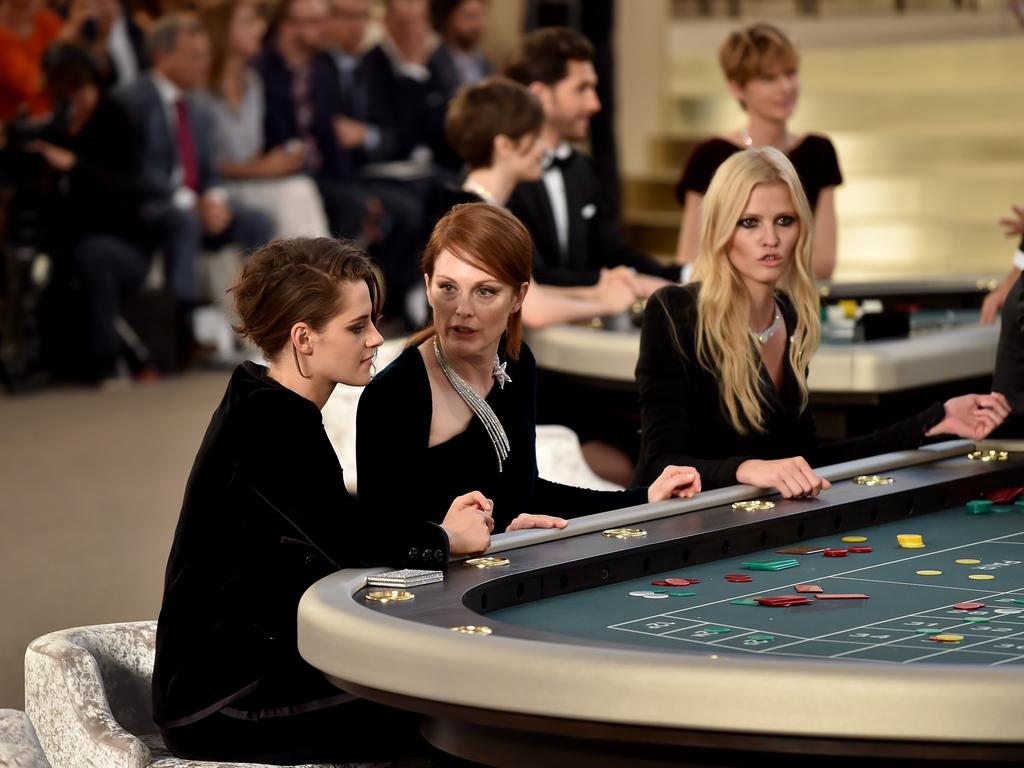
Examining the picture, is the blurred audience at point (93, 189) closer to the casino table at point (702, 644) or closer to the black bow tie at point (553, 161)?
the black bow tie at point (553, 161)

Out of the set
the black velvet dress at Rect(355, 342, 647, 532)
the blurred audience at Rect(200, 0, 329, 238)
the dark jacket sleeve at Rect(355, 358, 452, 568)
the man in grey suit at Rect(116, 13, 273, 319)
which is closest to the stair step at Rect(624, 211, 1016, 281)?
the blurred audience at Rect(200, 0, 329, 238)

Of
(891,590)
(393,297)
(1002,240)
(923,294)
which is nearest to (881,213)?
(1002,240)

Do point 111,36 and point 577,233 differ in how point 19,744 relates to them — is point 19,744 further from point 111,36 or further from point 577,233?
point 111,36

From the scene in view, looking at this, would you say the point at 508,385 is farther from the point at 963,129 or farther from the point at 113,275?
the point at 963,129

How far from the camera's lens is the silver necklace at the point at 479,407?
3.09m

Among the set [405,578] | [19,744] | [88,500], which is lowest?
[88,500]

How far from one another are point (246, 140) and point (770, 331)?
281 inches

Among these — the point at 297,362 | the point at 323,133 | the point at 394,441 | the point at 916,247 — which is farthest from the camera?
the point at 916,247

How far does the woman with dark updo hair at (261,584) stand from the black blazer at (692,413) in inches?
40.9

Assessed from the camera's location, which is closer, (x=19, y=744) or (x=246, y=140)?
(x=19, y=744)

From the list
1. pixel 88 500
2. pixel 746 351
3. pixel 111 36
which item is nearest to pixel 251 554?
pixel 746 351

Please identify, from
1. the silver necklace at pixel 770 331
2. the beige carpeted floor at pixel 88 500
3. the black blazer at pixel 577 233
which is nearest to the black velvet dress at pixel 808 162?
the black blazer at pixel 577 233

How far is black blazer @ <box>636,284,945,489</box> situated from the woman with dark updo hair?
1.04 m

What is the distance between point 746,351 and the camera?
3.66 meters
